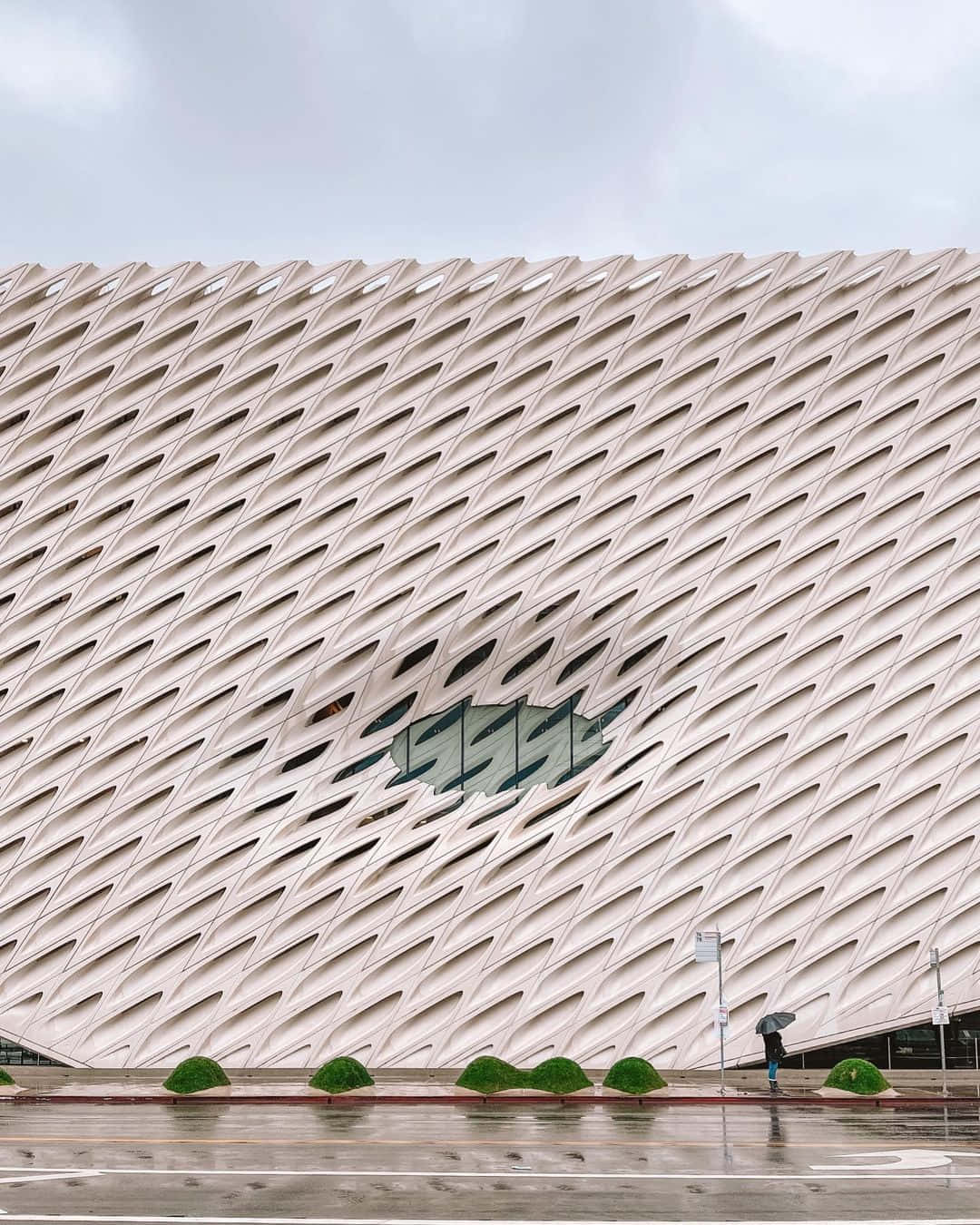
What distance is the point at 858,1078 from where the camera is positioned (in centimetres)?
2672

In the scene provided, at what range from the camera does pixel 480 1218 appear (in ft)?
35.2

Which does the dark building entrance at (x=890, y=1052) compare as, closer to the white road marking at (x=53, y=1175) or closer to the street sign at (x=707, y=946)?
the street sign at (x=707, y=946)

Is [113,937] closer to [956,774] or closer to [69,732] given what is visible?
[69,732]

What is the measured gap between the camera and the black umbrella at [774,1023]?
91.2 ft

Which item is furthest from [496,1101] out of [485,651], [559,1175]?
[559,1175]

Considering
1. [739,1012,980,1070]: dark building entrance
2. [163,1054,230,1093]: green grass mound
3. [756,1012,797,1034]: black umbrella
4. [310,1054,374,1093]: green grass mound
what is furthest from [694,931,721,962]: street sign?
[163,1054,230,1093]: green grass mound

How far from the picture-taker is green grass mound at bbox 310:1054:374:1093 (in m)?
26.6

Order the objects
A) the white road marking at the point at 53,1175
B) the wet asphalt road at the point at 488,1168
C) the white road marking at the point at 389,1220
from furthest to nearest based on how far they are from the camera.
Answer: the white road marking at the point at 53,1175 < the wet asphalt road at the point at 488,1168 < the white road marking at the point at 389,1220

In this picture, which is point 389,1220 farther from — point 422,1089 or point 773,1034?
point 773,1034

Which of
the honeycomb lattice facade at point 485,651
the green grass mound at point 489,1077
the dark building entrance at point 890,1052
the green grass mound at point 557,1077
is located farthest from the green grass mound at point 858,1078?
the green grass mound at point 489,1077

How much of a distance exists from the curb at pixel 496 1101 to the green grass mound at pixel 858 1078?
35cm

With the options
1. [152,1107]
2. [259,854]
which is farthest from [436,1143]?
[259,854]

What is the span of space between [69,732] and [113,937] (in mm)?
5651

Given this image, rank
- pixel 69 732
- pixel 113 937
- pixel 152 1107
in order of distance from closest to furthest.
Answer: pixel 152 1107, pixel 113 937, pixel 69 732
